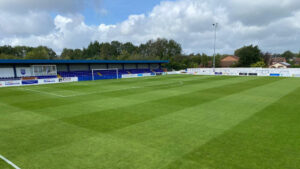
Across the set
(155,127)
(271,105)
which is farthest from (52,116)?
(271,105)

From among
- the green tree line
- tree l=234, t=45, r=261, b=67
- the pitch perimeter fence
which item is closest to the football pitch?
the pitch perimeter fence

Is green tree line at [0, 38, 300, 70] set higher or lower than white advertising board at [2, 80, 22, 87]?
higher

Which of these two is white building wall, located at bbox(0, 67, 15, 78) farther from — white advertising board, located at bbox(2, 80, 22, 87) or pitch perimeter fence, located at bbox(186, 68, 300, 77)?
pitch perimeter fence, located at bbox(186, 68, 300, 77)

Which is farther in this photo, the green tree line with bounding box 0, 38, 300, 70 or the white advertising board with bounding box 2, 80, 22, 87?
the green tree line with bounding box 0, 38, 300, 70

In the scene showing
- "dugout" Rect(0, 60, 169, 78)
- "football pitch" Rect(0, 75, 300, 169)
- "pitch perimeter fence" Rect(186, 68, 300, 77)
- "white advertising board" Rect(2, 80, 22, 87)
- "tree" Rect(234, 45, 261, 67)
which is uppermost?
"tree" Rect(234, 45, 261, 67)

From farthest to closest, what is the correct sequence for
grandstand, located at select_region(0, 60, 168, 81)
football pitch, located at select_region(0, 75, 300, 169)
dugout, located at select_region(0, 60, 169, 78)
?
grandstand, located at select_region(0, 60, 168, 81), dugout, located at select_region(0, 60, 169, 78), football pitch, located at select_region(0, 75, 300, 169)

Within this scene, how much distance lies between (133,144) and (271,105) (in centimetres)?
1130

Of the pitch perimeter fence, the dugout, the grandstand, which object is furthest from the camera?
the pitch perimeter fence

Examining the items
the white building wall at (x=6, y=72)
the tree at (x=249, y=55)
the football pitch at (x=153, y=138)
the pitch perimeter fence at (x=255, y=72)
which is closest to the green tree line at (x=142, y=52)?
the tree at (x=249, y=55)

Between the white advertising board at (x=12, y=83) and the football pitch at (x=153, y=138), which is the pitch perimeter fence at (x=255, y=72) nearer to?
the football pitch at (x=153, y=138)

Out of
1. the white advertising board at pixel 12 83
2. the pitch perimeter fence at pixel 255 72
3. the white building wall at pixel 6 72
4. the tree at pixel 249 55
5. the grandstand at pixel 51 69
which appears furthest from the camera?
the tree at pixel 249 55

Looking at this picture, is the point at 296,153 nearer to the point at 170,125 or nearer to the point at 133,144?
the point at 170,125


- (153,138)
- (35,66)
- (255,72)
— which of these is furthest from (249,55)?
(153,138)

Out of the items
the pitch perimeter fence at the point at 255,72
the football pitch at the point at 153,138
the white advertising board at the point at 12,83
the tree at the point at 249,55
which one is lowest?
the football pitch at the point at 153,138
